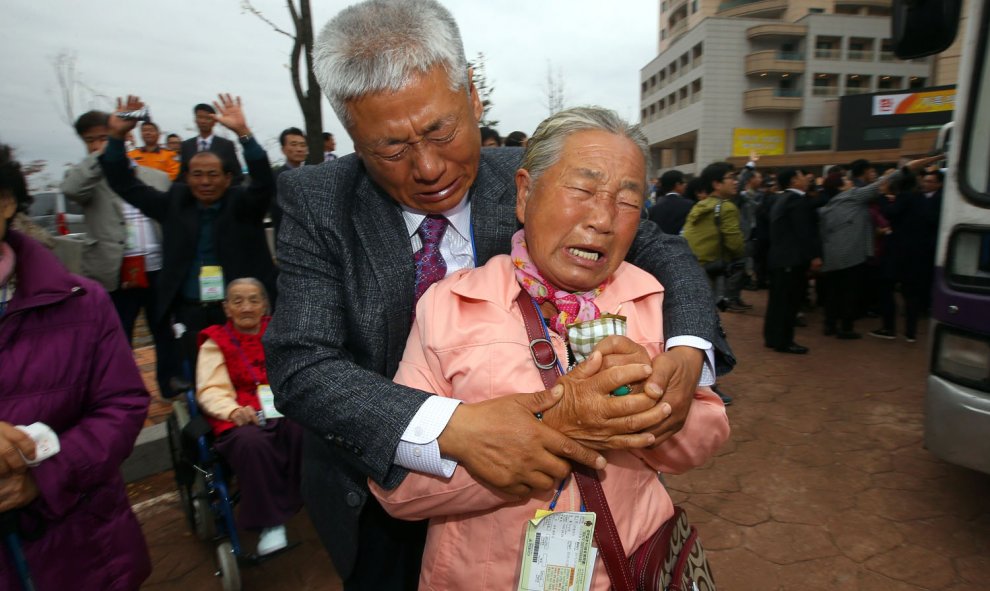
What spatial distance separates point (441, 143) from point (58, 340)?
144 cm

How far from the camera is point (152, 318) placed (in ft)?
15.4

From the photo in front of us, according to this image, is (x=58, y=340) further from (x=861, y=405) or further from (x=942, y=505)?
(x=861, y=405)

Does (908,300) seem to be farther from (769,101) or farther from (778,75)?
(778,75)

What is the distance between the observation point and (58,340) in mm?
1739

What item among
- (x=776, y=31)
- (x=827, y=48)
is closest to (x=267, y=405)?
(x=776, y=31)

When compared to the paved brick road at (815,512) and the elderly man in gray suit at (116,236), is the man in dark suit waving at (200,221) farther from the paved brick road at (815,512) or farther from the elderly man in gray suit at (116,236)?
the paved brick road at (815,512)

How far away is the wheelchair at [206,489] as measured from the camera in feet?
8.98

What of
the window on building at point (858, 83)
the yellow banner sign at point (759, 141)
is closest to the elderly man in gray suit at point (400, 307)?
the yellow banner sign at point (759, 141)

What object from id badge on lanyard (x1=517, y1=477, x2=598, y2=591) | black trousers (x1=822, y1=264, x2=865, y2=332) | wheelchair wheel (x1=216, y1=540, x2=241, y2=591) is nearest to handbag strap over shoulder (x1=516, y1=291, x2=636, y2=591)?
id badge on lanyard (x1=517, y1=477, x2=598, y2=591)

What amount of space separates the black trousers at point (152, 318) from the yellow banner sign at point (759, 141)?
149 feet

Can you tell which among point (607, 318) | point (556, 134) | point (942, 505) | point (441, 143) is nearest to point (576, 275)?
point (607, 318)

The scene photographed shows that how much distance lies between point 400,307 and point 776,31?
51.3 metres

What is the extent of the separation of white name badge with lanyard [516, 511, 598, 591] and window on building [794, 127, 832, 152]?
4537 cm

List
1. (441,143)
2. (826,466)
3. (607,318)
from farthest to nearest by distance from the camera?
(826,466), (441,143), (607,318)
